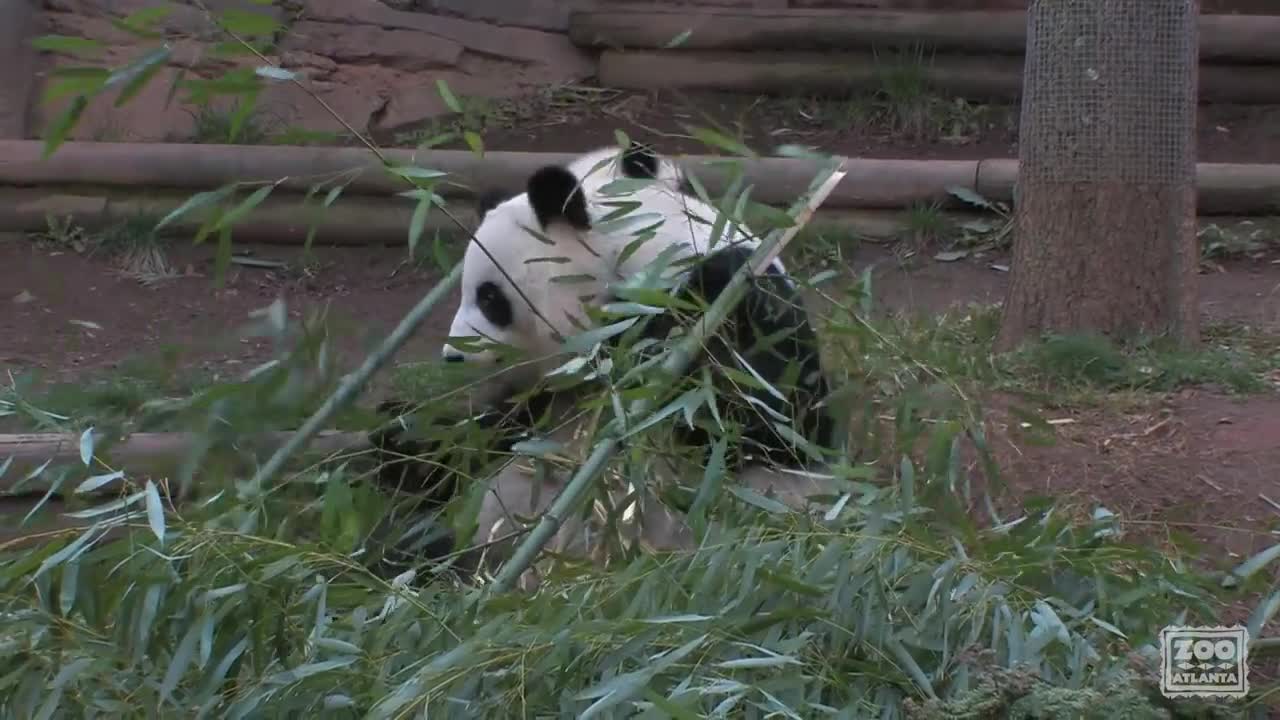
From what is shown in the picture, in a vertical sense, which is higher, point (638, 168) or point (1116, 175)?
point (638, 168)

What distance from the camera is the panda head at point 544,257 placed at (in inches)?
138

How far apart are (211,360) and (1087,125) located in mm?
3038

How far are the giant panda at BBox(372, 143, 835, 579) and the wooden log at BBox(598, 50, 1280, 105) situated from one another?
11.5ft

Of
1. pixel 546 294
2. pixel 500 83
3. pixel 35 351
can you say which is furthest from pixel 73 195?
pixel 546 294

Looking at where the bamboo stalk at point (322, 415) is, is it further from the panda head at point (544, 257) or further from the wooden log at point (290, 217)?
the wooden log at point (290, 217)

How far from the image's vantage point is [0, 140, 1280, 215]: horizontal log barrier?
594cm

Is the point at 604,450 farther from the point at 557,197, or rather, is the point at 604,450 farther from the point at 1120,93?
the point at 1120,93

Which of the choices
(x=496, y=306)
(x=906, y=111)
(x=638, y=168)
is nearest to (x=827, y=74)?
(x=906, y=111)

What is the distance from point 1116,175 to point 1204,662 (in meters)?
2.19

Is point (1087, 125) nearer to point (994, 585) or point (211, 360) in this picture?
point (994, 585)

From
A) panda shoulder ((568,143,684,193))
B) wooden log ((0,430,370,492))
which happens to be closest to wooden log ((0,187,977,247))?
panda shoulder ((568,143,684,193))

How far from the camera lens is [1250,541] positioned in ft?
10.5

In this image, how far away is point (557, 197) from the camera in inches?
139

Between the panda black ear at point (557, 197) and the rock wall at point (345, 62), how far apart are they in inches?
146
